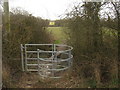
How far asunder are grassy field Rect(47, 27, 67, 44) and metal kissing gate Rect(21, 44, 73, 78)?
85 millimetres

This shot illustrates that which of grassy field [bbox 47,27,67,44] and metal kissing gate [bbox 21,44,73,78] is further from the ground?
grassy field [bbox 47,27,67,44]

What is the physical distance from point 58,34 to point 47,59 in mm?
424

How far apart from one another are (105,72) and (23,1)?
5.12 ft

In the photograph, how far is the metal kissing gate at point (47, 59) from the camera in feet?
8.48

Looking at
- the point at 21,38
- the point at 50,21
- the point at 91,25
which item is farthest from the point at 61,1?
the point at 21,38

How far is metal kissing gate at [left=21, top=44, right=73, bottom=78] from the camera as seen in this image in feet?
8.48

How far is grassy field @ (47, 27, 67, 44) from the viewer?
8.70 ft

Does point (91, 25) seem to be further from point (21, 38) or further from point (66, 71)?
point (21, 38)

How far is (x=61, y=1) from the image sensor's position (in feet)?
8.05

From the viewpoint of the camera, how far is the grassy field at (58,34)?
265cm

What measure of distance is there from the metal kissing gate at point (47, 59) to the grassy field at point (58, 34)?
85mm

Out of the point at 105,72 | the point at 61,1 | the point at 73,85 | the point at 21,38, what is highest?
the point at 61,1

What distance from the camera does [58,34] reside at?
270cm

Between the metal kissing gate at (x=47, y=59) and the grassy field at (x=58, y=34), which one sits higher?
the grassy field at (x=58, y=34)
